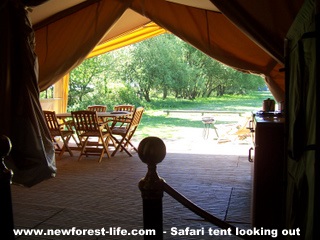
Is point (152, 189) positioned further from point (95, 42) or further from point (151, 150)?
point (95, 42)

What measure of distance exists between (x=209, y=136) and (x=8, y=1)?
21.7 ft

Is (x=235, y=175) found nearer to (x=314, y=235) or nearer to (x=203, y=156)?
(x=203, y=156)

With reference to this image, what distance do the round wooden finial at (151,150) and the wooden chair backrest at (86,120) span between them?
15.6 feet

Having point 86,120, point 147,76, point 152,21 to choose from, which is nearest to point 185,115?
point 147,76

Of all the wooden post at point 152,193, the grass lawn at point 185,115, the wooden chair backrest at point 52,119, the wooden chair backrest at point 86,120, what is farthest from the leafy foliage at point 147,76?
the wooden post at point 152,193

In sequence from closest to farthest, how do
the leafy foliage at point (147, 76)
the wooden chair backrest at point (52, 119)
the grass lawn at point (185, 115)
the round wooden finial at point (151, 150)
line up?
the round wooden finial at point (151, 150)
the wooden chair backrest at point (52, 119)
the grass lawn at point (185, 115)
the leafy foliage at point (147, 76)

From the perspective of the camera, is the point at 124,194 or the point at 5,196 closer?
the point at 5,196

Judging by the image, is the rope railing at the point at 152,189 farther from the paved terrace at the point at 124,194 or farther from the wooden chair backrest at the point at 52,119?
the wooden chair backrest at the point at 52,119

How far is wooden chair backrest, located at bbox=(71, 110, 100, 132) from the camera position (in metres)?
5.88

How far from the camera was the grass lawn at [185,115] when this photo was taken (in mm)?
10797

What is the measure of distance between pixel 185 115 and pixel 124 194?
10.4 m

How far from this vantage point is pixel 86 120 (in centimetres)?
597

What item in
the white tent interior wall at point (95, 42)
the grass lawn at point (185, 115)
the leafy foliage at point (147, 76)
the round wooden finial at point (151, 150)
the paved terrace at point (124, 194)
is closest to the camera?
the round wooden finial at point (151, 150)

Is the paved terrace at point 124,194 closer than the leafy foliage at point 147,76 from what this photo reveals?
Yes
